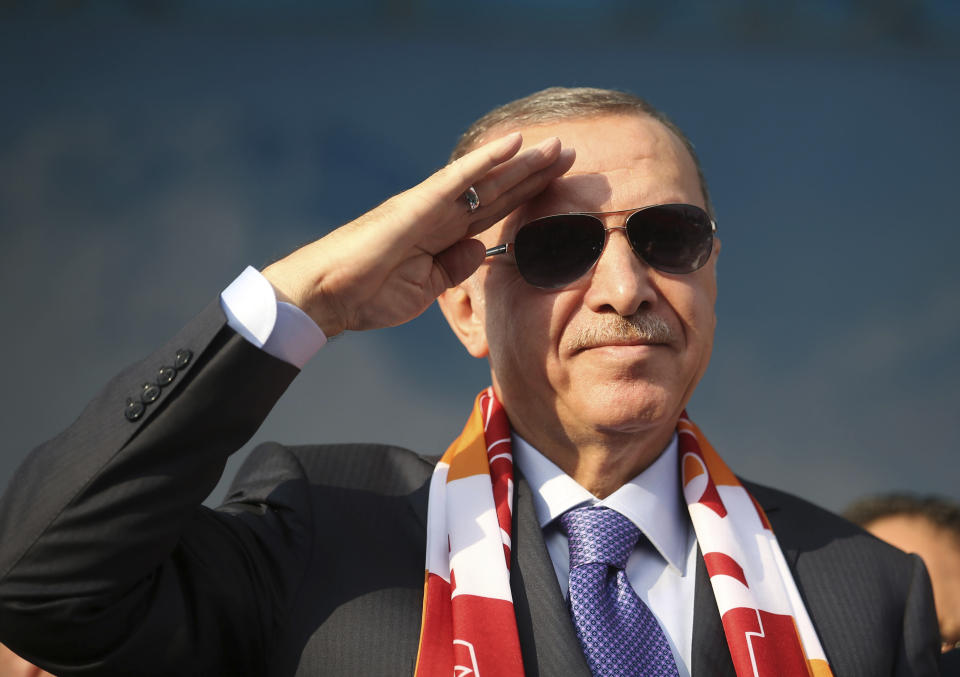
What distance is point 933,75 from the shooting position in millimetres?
5070

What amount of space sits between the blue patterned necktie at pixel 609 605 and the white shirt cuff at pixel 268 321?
0.76 metres

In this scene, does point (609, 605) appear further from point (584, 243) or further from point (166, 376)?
point (166, 376)

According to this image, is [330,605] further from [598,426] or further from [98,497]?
[598,426]

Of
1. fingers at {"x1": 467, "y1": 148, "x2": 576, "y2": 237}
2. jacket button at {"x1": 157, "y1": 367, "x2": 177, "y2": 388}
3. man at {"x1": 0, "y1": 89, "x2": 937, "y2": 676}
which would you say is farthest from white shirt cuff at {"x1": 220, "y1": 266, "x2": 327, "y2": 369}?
fingers at {"x1": 467, "y1": 148, "x2": 576, "y2": 237}

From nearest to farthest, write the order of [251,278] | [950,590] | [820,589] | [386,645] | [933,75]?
[251,278] → [386,645] → [820,589] → [950,590] → [933,75]

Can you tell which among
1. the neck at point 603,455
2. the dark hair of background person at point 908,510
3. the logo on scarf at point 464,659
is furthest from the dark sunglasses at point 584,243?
the dark hair of background person at point 908,510

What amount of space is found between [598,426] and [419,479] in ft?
1.50

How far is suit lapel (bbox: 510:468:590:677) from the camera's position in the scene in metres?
1.83

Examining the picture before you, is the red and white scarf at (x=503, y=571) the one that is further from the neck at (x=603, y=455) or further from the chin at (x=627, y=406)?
the chin at (x=627, y=406)

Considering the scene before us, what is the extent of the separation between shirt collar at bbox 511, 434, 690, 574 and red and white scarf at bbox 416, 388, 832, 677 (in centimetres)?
5

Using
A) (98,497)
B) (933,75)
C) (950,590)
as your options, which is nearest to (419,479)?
(98,497)

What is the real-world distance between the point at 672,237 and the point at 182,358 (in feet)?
3.67

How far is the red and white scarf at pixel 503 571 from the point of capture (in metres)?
1.82

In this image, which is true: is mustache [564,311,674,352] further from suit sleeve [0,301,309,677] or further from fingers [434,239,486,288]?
suit sleeve [0,301,309,677]
